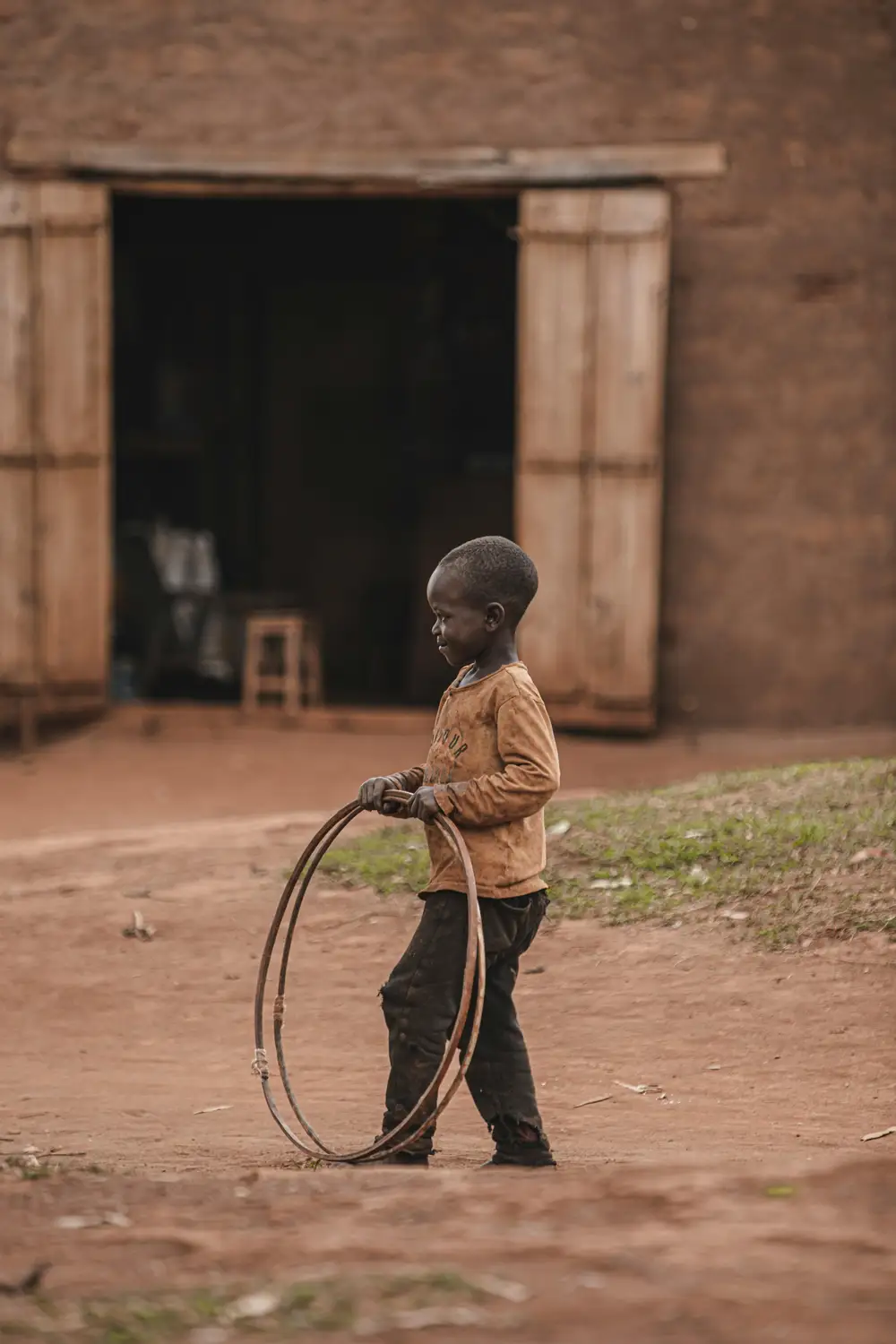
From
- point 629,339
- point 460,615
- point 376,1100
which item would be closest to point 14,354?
point 629,339

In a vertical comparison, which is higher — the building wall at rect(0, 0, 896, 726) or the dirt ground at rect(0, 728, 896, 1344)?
the building wall at rect(0, 0, 896, 726)

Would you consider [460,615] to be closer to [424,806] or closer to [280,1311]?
[424,806]

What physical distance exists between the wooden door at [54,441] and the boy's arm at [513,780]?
6788 millimetres

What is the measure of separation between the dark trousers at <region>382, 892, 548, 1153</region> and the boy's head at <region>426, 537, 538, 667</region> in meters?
0.58

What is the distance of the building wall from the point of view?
9797 millimetres

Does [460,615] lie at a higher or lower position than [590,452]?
lower

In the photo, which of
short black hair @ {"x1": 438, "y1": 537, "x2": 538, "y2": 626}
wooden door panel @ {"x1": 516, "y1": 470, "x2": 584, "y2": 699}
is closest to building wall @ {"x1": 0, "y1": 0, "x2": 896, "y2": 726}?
wooden door panel @ {"x1": 516, "y1": 470, "x2": 584, "y2": 699}

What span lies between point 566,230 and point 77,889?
17.1ft

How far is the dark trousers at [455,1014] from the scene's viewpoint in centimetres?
376

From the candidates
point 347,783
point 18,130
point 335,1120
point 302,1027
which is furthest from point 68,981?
point 18,130

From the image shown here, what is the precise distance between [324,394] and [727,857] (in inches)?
385

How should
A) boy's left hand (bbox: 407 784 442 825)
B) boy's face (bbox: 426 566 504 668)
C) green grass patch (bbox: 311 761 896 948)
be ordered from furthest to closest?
green grass patch (bbox: 311 761 896 948), boy's face (bbox: 426 566 504 668), boy's left hand (bbox: 407 784 442 825)

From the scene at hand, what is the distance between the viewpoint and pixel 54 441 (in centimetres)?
1006

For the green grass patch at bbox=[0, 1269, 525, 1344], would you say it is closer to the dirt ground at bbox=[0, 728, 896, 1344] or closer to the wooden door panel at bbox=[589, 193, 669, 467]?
the dirt ground at bbox=[0, 728, 896, 1344]
